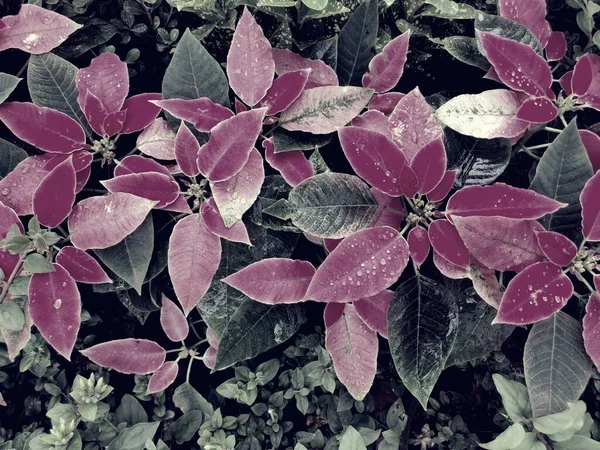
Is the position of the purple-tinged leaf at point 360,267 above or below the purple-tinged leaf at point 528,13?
below

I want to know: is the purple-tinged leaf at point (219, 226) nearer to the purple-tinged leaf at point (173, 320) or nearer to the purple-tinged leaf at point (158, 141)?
the purple-tinged leaf at point (158, 141)

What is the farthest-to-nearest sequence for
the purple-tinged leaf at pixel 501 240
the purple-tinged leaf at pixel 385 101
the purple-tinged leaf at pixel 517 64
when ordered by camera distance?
the purple-tinged leaf at pixel 385 101 → the purple-tinged leaf at pixel 517 64 → the purple-tinged leaf at pixel 501 240

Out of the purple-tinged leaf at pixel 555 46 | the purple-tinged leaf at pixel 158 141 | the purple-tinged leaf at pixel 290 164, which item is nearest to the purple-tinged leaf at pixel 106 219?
the purple-tinged leaf at pixel 158 141

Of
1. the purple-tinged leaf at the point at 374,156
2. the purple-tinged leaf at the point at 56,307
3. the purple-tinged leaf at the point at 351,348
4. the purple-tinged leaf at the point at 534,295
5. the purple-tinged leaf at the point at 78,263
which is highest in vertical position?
A: the purple-tinged leaf at the point at 374,156

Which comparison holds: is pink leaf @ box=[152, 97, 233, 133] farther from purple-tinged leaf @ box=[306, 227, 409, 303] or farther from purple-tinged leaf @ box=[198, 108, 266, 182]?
purple-tinged leaf @ box=[306, 227, 409, 303]

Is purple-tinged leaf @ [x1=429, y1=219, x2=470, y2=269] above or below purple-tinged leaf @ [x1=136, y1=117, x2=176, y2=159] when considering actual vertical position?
below

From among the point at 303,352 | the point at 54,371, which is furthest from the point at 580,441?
the point at 54,371

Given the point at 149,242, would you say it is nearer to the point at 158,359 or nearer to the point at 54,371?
the point at 158,359

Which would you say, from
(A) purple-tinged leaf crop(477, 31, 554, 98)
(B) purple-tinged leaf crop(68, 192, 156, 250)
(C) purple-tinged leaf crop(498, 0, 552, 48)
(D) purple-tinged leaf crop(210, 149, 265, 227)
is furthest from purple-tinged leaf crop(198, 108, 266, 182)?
(C) purple-tinged leaf crop(498, 0, 552, 48)
